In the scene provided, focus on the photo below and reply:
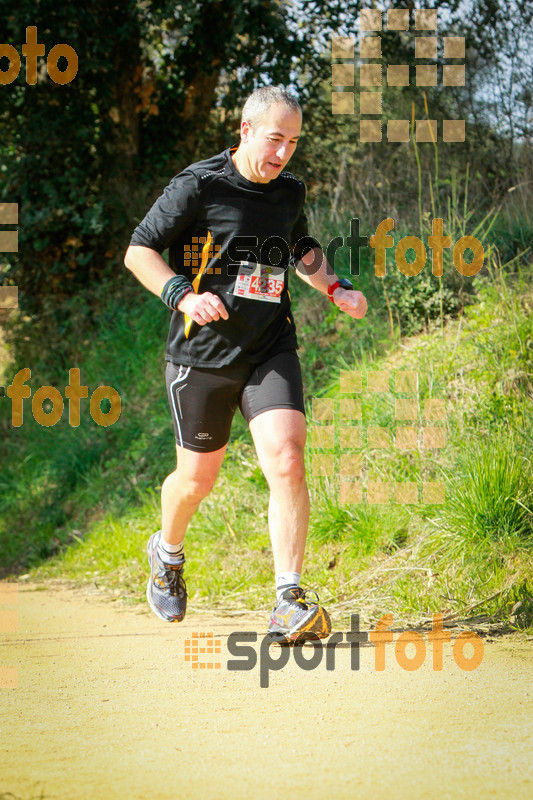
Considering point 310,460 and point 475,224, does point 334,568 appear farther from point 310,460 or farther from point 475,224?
point 475,224

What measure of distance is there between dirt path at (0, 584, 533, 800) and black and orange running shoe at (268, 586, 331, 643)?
19 centimetres

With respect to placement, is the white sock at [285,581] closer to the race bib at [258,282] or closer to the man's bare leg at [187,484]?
the man's bare leg at [187,484]

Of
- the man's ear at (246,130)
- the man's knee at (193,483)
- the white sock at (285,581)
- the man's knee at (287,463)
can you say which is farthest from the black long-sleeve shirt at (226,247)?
the white sock at (285,581)

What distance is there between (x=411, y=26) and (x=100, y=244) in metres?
4.13

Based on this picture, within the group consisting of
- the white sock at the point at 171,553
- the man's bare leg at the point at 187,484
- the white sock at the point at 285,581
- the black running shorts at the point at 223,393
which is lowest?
the white sock at the point at 171,553

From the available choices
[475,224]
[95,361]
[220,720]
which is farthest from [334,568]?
[95,361]

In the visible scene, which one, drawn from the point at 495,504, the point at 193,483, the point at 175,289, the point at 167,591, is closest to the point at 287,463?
the point at 193,483

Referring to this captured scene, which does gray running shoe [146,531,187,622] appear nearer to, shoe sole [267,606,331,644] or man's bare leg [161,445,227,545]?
man's bare leg [161,445,227,545]

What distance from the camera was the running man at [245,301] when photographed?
12.7 feet

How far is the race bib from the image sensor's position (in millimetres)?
3979

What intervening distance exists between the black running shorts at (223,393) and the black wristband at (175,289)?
0.41m

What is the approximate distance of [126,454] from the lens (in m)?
8.13

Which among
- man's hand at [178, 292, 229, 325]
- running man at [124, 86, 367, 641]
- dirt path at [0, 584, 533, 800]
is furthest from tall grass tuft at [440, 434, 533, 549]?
man's hand at [178, 292, 229, 325]

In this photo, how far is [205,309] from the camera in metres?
3.65
